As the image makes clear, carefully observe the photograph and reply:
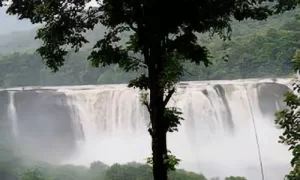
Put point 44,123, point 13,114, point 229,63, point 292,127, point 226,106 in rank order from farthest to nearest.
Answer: point 229,63, point 44,123, point 13,114, point 226,106, point 292,127

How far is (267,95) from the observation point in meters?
16.2

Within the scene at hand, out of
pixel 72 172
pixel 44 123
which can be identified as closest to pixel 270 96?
pixel 72 172

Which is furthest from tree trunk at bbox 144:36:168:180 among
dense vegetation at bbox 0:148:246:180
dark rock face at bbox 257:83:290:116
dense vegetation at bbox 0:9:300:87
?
dense vegetation at bbox 0:9:300:87

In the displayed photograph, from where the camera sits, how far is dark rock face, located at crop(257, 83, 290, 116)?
1598 cm

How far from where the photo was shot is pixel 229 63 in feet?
75.0

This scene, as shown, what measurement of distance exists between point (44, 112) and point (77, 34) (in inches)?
562

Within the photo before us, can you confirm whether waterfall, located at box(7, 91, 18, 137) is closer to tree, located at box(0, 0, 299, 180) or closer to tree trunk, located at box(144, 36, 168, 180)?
tree, located at box(0, 0, 299, 180)

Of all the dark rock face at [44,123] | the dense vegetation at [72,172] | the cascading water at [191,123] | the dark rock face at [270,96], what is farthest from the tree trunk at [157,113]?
the dark rock face at [44,123]

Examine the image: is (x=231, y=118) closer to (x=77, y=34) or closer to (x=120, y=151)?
(x=120, y=151)

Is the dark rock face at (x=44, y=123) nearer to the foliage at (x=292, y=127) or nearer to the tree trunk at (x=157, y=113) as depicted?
the tree trunk at (x=157, y=113)

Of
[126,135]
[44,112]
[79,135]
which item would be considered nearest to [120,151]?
[126,135]

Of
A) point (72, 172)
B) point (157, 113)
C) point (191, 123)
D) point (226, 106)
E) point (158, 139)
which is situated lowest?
point (72, 172)

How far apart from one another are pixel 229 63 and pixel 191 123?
7422 millimetres

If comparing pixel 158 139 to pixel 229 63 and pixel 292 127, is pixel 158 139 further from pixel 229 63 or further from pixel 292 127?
pixel 229 63
